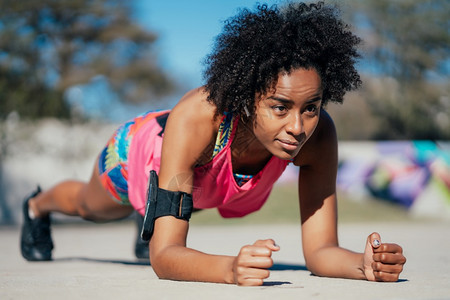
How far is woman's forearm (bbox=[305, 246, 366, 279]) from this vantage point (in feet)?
9.91

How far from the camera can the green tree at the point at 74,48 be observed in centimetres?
2639

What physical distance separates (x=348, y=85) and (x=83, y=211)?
238cm

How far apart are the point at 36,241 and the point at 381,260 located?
3126 mm

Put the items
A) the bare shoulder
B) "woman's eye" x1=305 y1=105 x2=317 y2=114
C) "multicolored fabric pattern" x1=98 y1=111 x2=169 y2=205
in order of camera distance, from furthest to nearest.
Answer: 1. "multicolored fabric pattern" x1=98 y1=111 x2=169 y2=205
2. the bare shoulder
3. "woman's eye" x1=305 y1=105 x2=317 y2=114

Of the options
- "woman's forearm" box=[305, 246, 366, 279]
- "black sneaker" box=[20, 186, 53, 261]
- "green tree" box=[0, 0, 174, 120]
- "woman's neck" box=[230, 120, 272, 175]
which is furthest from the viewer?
"green tree" box=[0, 0, 174, 120]

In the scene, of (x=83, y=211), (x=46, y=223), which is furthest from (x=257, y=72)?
(x=46, y=223)

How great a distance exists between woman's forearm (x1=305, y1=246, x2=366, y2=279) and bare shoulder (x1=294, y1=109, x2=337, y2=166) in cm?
52

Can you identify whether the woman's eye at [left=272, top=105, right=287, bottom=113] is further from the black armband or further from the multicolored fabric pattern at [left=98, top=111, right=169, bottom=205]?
the multicolored fabric pattern at [left=98, top=111, right=169, bottom=205]

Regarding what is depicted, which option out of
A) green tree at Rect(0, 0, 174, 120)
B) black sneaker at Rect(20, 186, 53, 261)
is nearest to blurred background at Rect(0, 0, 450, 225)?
green tree at Rect(0, 0, 174, 120)

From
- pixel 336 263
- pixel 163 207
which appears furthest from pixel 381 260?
pixel 163 207

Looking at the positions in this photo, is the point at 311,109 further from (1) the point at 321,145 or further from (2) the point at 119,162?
(2) the point at 119,162

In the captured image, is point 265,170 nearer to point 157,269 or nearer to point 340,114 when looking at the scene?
point 157,269

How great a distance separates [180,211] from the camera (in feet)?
9.57

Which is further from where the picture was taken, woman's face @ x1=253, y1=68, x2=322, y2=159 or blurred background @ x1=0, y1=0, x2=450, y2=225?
blurred background @ x1=0, y1=0, x2=450, y2=225
